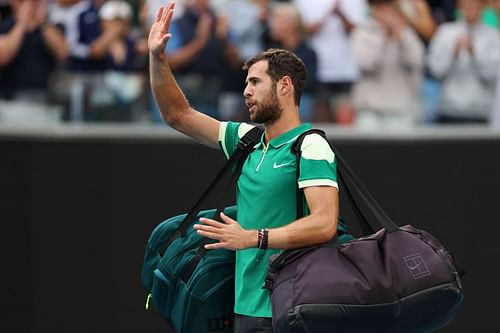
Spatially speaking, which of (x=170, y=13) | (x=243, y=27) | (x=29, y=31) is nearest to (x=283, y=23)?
(x=243, y=27)

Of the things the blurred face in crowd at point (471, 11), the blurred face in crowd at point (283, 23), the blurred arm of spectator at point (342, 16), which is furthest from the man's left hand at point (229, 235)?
the blurred face in crowd at point (471, 11)

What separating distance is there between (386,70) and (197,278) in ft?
15.7

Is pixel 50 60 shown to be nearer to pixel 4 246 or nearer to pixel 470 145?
pixel 4 246

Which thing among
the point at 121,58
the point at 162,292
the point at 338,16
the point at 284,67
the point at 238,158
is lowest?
the point at 162,292

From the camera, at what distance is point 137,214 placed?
6.17m

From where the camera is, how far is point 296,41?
28.1ft

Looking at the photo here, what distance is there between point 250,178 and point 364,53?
15.3ft

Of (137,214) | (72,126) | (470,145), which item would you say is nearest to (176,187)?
(137,214)

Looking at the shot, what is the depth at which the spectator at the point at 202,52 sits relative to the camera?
8.37 m

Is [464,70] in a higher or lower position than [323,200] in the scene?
higher

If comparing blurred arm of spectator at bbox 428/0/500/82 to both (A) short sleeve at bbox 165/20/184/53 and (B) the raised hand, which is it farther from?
(B) the raised hand

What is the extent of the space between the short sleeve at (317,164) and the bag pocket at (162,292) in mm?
804

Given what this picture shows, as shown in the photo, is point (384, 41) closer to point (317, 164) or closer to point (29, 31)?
point (29, 31)

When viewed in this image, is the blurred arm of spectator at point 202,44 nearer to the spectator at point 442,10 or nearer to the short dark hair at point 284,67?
the spectator at point 442,10
